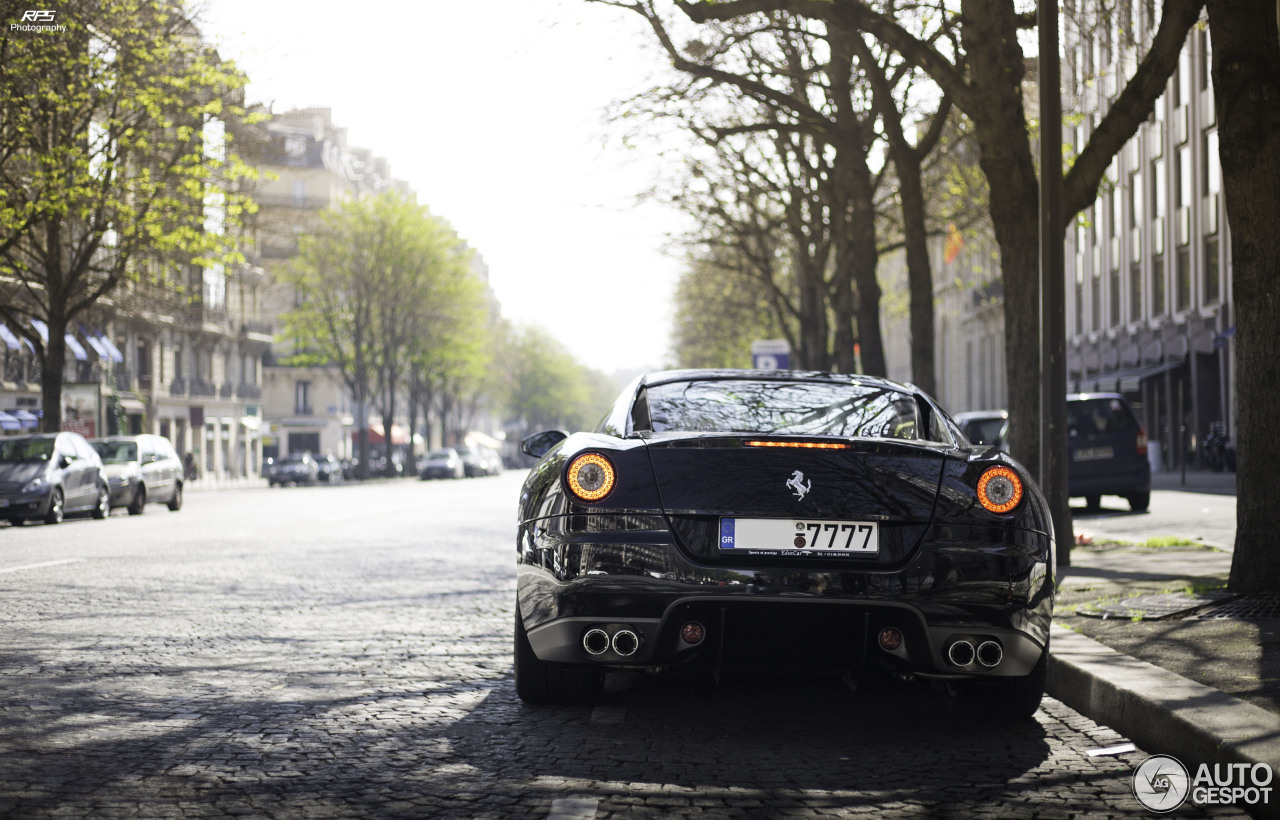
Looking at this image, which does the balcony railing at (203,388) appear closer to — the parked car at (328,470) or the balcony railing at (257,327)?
the balcony railing at (257,327)

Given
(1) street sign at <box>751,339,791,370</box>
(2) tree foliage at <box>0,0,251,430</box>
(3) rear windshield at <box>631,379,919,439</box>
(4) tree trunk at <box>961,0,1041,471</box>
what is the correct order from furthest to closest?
1. (1) street sign at <box>751,339,791,370</box>
2. (2) tree foliage at <box>0,0,251,430</box>
3. (4) tree trunk at <box>961,0,1041,471</box>
4. (3) rear windshield at <box>631,379,919,439</box>

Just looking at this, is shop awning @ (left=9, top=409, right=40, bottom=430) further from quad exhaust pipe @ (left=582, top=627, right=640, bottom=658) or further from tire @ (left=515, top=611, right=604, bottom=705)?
quad exhaust pipe @ (left=582, top=627, right=640, bottom=658)

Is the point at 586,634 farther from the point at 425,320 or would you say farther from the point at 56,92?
the point at 425,320

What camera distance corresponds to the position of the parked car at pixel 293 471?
61.5m

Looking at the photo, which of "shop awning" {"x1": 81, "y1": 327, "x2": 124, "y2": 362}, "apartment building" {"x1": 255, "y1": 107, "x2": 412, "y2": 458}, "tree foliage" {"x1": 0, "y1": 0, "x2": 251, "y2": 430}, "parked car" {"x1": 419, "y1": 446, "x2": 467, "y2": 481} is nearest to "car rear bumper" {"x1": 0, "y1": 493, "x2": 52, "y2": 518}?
"tree foliage" {"x1": 0, "y1": 0, "x2": 251, "y2": 430}

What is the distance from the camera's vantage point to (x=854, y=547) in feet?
17.0

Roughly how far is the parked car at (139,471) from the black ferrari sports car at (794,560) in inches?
880

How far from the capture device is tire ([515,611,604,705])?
5895 millimetres

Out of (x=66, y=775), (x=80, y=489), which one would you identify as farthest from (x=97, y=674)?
(x=80, y=489)

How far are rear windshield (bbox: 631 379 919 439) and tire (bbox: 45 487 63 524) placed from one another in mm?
18632

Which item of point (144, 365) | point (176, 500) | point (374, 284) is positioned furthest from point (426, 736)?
point (144, 365)

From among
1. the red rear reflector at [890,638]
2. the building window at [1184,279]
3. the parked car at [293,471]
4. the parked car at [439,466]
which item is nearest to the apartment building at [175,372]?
the parked car at [293,471]

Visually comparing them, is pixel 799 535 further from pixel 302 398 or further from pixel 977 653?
pixel 302 398

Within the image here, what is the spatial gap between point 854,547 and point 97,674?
3624 millimetres
